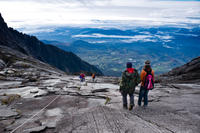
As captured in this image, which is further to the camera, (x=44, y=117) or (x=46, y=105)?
(x=46, y=105)

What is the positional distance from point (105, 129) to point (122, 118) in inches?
74.2

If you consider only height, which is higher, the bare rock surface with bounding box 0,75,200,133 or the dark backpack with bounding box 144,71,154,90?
the dark backpack with bounding box 144,71,154,90

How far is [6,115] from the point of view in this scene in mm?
12789

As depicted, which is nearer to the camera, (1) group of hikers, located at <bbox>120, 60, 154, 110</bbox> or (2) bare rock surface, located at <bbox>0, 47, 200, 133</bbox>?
(2) bare rock surface, located at <bbox>0, 47, 200, 133</bbox>

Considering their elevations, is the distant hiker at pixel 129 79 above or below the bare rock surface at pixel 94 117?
above

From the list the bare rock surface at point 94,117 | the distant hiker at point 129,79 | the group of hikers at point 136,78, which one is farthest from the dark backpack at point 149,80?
the bare rock surface at point 94,117

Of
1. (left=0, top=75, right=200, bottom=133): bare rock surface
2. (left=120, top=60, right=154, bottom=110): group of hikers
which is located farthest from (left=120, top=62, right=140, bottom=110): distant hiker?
(left=0, top=75, right=200, bottom=133): bare rock surface

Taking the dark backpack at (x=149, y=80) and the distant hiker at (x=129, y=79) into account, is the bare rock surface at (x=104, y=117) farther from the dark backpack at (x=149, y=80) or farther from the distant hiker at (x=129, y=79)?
the dark backpack at (x=149, y=80)

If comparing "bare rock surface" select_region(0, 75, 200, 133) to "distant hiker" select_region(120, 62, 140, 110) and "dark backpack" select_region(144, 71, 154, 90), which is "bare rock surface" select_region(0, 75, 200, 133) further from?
"dark backpack" select_region(144, 71, 154, 90)

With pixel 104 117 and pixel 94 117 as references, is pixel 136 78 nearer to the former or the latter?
pixel 104 117

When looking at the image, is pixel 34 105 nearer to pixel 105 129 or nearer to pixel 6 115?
pixel 6 115

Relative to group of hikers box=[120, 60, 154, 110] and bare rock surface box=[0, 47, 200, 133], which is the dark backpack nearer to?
group of hikers box=[120, 60, 154, 110]

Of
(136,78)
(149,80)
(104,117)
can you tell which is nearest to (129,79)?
(136,78)

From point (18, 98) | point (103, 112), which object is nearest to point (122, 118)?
point (103, 112)
